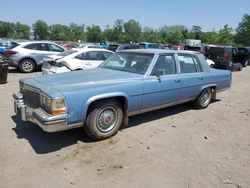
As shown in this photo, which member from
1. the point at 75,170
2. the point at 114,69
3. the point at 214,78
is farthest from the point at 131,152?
the point at 214,78

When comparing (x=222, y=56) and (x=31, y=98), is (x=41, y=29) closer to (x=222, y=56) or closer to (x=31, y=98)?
(x=222, y=56)

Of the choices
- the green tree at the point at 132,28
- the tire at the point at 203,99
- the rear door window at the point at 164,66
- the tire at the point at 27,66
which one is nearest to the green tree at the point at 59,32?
the green tree at the point at 132,28

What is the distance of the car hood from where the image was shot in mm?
4180

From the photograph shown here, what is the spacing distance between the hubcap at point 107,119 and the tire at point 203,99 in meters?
2.97

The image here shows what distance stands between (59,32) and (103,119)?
115m

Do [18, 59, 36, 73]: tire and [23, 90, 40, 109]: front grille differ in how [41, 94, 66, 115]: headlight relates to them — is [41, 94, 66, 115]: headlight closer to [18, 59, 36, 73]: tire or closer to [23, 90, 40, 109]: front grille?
[23, 90, 40, 109]: front grille

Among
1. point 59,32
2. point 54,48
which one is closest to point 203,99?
point 54,48

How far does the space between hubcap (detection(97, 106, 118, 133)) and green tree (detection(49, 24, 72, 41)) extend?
102659mm

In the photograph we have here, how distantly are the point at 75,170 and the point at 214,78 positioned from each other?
4.92 m

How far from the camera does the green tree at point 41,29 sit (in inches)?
4665

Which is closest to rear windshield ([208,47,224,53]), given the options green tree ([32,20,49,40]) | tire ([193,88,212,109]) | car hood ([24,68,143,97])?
tire ([193,88,212,109])

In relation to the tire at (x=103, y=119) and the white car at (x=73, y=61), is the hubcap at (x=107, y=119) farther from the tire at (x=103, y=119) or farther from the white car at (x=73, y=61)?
the white car at (x=73, y=61)

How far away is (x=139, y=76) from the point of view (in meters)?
5.02

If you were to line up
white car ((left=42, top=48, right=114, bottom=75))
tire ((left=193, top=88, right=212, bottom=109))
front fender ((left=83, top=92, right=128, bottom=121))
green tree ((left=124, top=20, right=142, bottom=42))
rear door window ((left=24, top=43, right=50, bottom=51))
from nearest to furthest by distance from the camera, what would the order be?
1. front fender ((left=83, top=92, right=128, bottom=121))
2. tire ((left=193, top=88, right=212, bottom=109))
3. white car ((left=42, top=48, right=114, bottom=75))
4. rear door window ((left=24, top=43, right=50, bottom=51))
5. green tree ((left=124, top=20, right=142, bottom=42))
